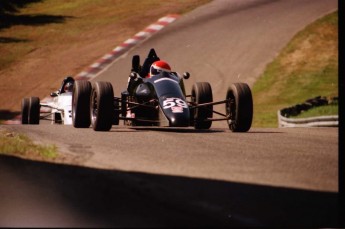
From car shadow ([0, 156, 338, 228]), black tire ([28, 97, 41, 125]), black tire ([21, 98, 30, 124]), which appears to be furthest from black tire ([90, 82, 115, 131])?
black tire ([21, 98, 30, 124])

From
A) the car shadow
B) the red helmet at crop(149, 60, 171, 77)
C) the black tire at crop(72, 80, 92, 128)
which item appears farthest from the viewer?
the red helmet at crop(149, 60, 171, 77)

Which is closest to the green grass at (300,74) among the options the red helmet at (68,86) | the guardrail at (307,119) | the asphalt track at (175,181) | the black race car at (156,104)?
the guardrail at (307,119)

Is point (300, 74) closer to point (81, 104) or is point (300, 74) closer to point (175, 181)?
point (81, 104)

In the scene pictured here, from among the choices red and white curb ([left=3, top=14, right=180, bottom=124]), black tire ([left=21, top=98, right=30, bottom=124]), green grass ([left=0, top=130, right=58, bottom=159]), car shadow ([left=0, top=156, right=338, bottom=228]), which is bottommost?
car shadow ([left=0, top=156, right=338, bottom=228])

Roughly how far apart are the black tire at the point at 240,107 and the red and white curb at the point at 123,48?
16965 millimetres

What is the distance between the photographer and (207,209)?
5574 mm

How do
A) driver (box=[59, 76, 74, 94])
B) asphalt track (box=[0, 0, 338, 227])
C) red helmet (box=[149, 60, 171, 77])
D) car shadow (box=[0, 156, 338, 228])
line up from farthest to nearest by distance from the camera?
driver (box=[59, 76, 74, 94]), red helmet (box=[149, 60, 171, 77]), asphalt track (box=[0, 0, 338, 227]), car shadow (box=[0, 156, 338, 228])

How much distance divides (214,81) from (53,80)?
6.33 metres

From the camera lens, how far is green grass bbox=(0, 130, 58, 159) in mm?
8522

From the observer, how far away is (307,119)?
19297 millimetres

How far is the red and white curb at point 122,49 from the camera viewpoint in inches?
1205

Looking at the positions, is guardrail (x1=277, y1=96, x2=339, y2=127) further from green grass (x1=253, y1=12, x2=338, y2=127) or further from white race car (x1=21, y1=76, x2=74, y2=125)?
white race car (x1=21, y1=76, x2=74, y2=125)

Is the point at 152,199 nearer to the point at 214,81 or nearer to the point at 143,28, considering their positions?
the point at 214,81

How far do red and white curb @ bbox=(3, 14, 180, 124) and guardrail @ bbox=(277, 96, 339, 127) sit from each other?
29.1 feet
